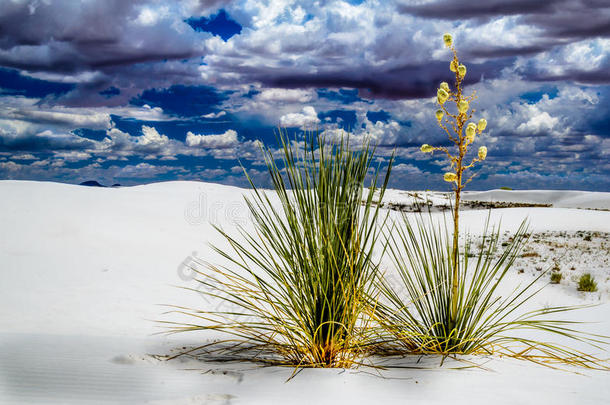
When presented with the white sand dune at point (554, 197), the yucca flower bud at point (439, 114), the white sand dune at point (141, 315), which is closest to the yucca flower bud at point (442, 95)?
the yucca flower bud at point (439, 114)

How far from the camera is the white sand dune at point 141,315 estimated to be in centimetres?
238

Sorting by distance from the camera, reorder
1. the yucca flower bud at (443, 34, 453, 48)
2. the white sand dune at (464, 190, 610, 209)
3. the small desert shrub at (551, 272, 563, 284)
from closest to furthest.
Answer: the yucca flower bud at (443, 34, 453, 48) → the small desert shrub at (551, 272, 563, 284) → the white sand dune at (464, 190, 610, 209)

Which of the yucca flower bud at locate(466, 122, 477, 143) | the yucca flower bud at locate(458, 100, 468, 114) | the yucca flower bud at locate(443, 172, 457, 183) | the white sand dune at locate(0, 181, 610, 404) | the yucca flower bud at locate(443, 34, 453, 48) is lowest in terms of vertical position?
the white sand dune at locate(0, 181, 610, 404)

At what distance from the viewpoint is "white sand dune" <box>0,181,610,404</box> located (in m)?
2.38

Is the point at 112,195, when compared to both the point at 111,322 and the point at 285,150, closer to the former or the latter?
the point at 111,322

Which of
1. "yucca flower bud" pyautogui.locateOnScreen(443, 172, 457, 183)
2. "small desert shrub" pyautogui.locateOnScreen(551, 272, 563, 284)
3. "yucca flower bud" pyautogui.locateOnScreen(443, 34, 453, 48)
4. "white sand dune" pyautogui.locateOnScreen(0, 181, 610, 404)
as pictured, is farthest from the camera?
"small desert shrub" pyautogui.locateOnScreen(551, 272, 563, 284)

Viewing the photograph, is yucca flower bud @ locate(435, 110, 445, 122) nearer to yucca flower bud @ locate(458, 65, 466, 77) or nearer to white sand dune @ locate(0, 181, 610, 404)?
yucca flower bud @ locate(458, 65, 466, 77)

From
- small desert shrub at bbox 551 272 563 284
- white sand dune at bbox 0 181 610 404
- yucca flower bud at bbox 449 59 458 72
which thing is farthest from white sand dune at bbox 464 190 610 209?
yucca flower bud at bbox 449 59 458 72

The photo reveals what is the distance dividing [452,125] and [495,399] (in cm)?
162

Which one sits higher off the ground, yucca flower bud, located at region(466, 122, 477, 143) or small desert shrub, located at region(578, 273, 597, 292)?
yucca flower bud, located at region(466, 122, 477, 143)

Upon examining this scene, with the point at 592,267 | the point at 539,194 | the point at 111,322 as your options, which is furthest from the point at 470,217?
the point at 539,194

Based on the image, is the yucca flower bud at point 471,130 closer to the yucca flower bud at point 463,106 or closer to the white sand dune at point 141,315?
the yucca flower bud at point 463,106

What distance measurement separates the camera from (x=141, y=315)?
18.4 ft

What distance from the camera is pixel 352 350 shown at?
289cm
